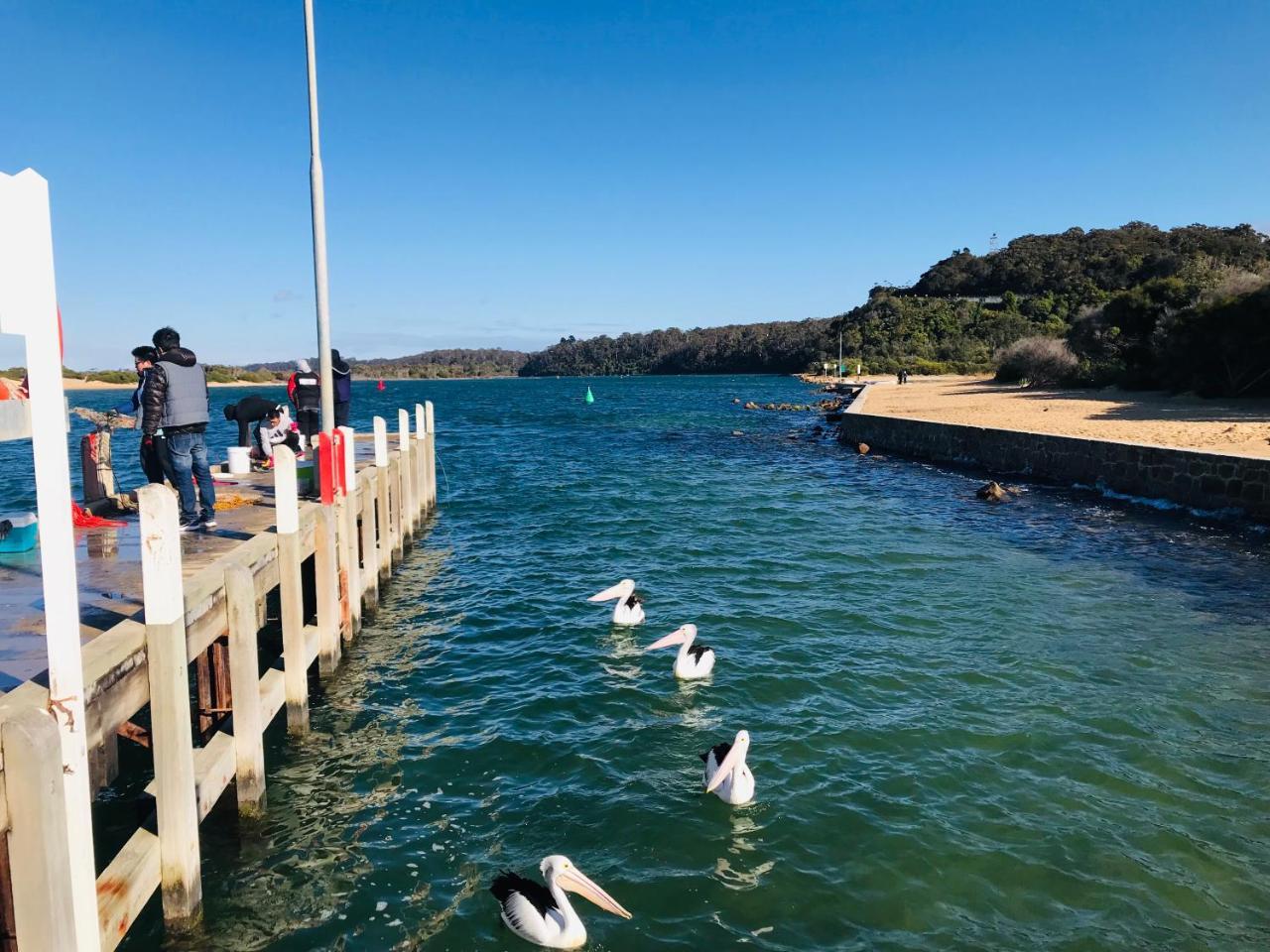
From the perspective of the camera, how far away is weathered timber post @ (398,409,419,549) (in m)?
17.4

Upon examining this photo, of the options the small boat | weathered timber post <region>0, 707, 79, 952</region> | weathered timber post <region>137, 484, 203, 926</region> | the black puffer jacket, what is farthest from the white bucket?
weathered timber post <region>0, 707, 79, 952</region>

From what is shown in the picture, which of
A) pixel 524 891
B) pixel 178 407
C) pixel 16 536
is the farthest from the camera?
pixel 16 536

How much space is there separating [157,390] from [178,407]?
0.27 m

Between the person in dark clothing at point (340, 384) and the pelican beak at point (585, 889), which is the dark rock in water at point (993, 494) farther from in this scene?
the pelican beak at point (585, 889)

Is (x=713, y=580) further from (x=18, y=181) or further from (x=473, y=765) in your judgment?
(x=18, y=181)

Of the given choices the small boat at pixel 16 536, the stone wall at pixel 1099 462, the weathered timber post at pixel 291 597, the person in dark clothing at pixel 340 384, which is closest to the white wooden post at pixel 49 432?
the weathered timber post at pixel 291 597

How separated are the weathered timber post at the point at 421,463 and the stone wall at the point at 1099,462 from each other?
1717 centimetres

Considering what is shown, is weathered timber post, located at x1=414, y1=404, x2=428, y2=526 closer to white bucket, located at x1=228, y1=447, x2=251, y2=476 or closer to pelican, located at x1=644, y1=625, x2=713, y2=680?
white bucket, located at x1=228, y1=447, x2=251, y2=476

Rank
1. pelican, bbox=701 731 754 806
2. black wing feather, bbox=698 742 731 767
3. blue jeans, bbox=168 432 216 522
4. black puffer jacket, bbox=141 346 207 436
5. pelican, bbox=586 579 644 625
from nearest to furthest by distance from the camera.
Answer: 1. pelican, bbox=701 731 754 806
2. black wing feather, bbox=698 742 731 767
3. black puffer jacket, bbox=141 346 207 436
4. blue jeans, bbox=168 432 216 522
5. pelican, bbox=586 579 644 625

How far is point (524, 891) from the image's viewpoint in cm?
578

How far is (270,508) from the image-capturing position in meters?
11.7

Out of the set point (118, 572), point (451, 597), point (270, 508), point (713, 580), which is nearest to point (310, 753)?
point (118, 572)

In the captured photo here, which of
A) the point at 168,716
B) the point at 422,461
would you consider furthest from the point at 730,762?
the point at 422,461

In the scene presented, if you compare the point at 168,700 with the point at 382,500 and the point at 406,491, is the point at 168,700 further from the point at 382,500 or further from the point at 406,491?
the point at 406,491
